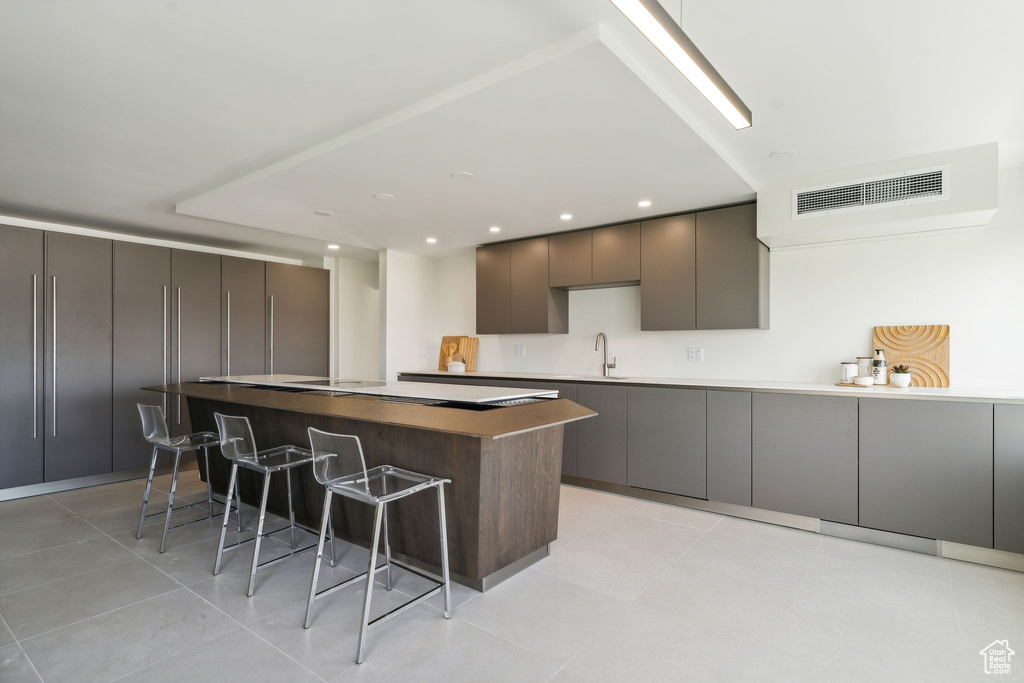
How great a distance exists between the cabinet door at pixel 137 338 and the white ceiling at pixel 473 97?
1.13 m

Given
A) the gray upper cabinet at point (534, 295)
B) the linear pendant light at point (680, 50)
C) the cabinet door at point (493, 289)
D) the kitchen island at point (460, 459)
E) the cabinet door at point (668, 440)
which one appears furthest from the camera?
the cabinet door at point (493, 289)

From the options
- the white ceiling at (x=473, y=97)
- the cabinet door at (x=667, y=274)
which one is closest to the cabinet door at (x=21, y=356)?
the white ceiling at (x=473, y=97)

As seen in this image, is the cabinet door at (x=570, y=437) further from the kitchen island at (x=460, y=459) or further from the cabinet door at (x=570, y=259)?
the kitchen island at (x=460, y=459)

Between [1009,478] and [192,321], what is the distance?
6.49 m

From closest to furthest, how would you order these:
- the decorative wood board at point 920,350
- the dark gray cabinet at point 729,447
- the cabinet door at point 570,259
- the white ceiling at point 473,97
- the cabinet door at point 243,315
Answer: the white ceiling at point 473,97 → the decorative wood board at point 920,350 → the dark gray cabinet at point 729,447 → the cabinet door at point 570,259 → the cabinet door at point 243,315

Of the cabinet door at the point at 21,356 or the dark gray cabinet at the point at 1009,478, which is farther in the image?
the cabinet door at the point at 21,356

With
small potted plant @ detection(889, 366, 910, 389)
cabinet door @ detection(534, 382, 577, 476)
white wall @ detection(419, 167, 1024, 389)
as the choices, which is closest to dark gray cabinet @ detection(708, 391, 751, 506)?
white wall @ detection(419, 167, 1024, 389)

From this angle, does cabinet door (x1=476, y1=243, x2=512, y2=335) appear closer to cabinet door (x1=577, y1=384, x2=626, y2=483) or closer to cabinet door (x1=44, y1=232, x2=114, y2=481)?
cabinet door (x1=577, y1=384, x2=626, y2=483)

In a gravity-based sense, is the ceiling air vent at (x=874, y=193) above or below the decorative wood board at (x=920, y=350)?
above

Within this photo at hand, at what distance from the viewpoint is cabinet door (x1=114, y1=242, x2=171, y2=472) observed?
4719mm

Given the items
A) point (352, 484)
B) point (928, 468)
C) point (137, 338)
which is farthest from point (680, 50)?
point (137, 338)

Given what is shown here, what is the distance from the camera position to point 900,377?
3328mm

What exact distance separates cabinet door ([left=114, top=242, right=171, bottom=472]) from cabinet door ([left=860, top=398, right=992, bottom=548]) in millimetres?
5899

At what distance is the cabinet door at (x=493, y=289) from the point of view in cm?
530
